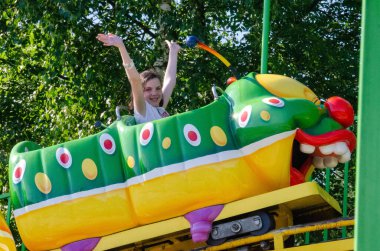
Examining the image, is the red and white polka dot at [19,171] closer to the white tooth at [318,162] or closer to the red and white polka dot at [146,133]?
the red and white polka dot at [146,133]

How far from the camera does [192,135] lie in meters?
4.34

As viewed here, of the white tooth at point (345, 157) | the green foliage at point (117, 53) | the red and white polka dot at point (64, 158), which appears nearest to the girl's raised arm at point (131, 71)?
the red and white polka dot at point (64, 158)

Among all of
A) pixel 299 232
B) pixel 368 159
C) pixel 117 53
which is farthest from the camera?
pixel 117 53

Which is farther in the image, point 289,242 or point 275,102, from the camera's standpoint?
point 289,242

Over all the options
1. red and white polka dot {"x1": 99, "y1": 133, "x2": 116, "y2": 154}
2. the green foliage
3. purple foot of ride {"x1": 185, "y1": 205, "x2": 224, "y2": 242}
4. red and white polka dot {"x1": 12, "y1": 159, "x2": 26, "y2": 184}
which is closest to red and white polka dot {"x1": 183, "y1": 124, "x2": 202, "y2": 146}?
purple foot of ride {"x1": 185, "y1": 205, "x2": 224, "y2": 242}

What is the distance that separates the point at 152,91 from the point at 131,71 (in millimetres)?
375

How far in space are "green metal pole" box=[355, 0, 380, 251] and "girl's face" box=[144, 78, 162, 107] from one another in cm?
325

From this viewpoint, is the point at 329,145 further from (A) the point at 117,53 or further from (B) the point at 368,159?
(A) the point at 117,53

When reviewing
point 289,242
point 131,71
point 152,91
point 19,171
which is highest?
point 131,71

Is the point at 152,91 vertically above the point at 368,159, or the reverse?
the point at 152,91

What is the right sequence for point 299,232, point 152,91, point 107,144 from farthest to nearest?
point 152,91 < point 107,144 < point 299,232

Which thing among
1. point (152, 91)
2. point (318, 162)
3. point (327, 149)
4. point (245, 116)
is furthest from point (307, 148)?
point (152, 91)

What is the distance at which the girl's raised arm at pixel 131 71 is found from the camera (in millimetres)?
4766

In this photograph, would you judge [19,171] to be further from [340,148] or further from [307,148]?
[340,148]
